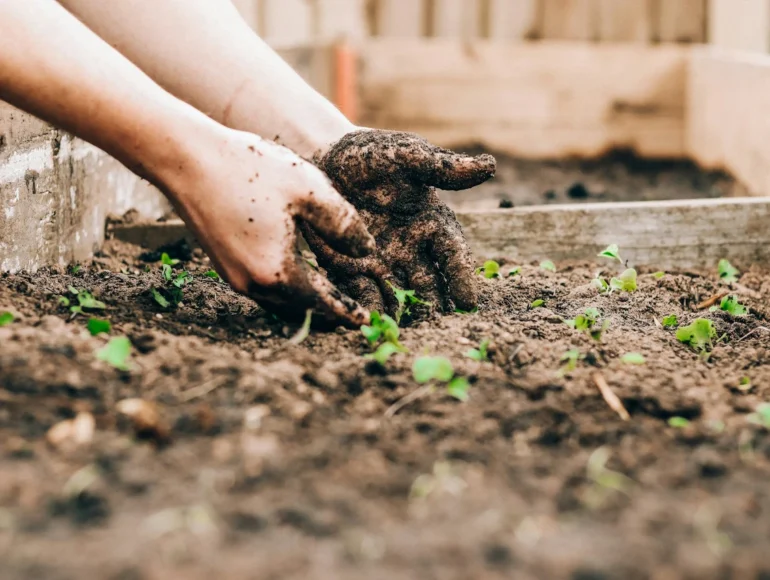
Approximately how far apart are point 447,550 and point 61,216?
4.92 feet

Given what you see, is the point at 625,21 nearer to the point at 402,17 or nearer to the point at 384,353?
the point at 402,17

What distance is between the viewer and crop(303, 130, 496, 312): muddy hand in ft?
5.48

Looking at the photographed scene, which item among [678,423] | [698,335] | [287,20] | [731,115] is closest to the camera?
[678,423]

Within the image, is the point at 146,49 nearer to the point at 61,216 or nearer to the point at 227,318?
the point at 61,216

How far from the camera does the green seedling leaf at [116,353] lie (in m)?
1.18

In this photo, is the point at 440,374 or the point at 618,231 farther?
the point at 618,231

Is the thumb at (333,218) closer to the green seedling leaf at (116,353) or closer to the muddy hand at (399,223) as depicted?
the muddy hand at (399,223)

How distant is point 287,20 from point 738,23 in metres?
2.86

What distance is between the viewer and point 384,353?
1304mm

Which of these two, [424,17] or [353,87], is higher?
[424,17]

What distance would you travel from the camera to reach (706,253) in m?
2.36

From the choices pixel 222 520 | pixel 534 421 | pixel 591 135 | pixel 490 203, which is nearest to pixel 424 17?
pixel 591 135

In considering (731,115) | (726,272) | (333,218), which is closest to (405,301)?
(333,218)

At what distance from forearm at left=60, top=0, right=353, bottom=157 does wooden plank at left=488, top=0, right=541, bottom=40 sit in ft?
9.91
